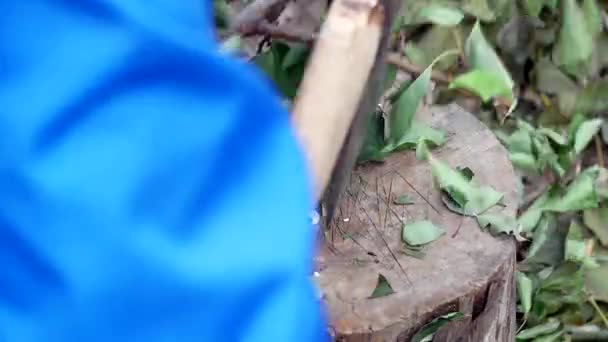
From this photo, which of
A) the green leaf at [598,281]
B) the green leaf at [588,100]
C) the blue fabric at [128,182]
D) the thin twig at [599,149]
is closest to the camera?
the blue fabric at [128,182]

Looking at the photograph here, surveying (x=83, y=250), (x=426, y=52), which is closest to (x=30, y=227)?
(x=83, y=250)

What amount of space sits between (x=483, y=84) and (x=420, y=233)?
24 centimetres

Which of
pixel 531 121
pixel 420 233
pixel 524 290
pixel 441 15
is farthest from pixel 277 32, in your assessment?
pixel 531 121

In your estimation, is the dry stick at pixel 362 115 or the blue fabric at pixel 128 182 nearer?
the blue fabric at pixel 128 182

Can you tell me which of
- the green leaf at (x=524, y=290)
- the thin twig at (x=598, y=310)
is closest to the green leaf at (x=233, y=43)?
the green leaf at (x=524, y=290)

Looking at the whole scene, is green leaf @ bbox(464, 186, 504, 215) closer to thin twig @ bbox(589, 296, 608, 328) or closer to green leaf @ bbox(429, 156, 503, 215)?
green leaf @ bbox(429, 156, 503, 215)

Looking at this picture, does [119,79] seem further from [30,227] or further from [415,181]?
[415,181]

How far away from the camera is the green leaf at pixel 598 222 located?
1659 millimetres

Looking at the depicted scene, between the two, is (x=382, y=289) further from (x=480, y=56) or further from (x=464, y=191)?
(x=480, y=56)

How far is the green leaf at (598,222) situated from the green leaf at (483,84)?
45cm

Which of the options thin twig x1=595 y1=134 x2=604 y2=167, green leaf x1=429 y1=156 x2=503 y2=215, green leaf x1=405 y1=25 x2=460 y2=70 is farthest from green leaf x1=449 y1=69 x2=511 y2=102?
thin twig x1=595 y1=134 x2=604 y2=167

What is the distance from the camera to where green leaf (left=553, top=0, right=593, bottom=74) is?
1.73 m

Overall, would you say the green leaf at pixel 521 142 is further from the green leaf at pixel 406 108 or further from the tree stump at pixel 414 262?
the green leaf at pixel 406 108

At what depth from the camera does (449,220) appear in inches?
48.2
